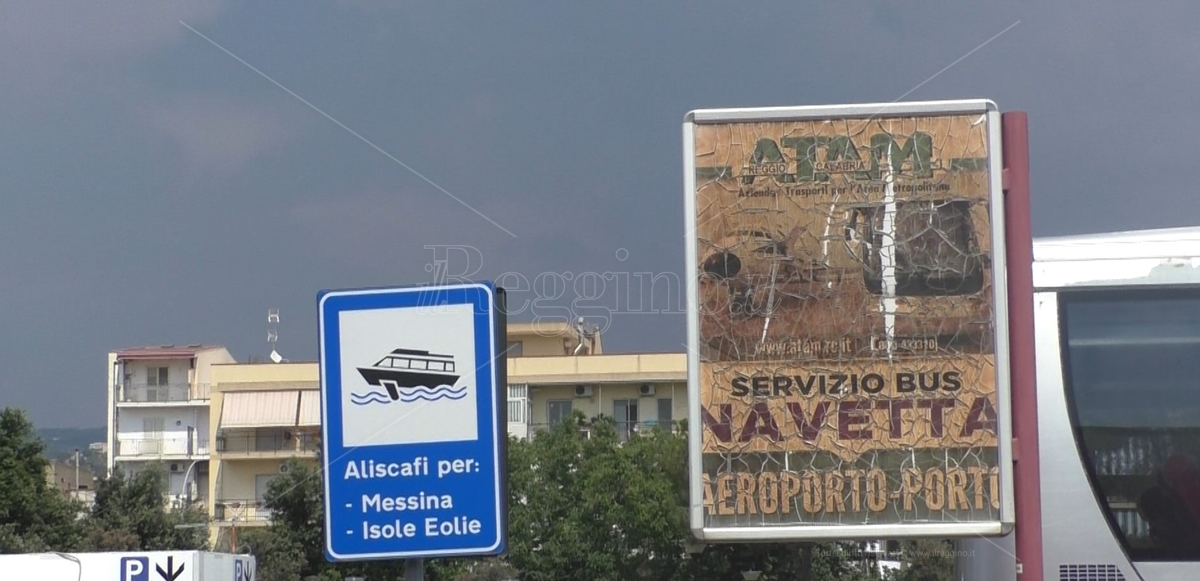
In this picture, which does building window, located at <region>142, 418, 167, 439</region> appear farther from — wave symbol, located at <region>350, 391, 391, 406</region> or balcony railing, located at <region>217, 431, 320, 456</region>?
wave symbol, located at <region>350, 391, 391, 406</region>

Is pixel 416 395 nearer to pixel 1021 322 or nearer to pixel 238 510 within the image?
pixel 1021 322

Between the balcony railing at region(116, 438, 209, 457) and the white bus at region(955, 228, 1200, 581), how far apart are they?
206ft

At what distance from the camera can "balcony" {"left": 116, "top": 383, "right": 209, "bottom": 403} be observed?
65500 mm

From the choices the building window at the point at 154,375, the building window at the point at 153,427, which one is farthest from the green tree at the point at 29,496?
the building window at the point at 154,375

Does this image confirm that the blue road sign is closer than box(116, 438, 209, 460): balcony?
Yes

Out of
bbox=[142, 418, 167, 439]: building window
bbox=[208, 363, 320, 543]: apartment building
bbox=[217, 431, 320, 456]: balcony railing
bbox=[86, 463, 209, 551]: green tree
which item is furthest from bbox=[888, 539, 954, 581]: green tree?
bbox=[142, 418, 167, 439]: building window

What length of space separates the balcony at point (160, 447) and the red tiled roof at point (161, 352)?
14.1 ft

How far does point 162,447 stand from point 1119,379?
65.2 meters

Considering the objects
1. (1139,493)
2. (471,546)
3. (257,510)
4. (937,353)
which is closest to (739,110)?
(937,353)

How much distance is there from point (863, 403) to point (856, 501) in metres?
0.34

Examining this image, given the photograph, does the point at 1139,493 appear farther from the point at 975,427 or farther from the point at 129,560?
the point at 129,560

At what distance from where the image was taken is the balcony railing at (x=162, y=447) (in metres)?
64.6

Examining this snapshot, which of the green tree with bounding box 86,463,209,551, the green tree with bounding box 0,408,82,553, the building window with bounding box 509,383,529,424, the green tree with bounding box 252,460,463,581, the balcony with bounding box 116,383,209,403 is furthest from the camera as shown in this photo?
the balcony with bounding box 116,383,209,403

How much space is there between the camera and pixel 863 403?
4500 mm
